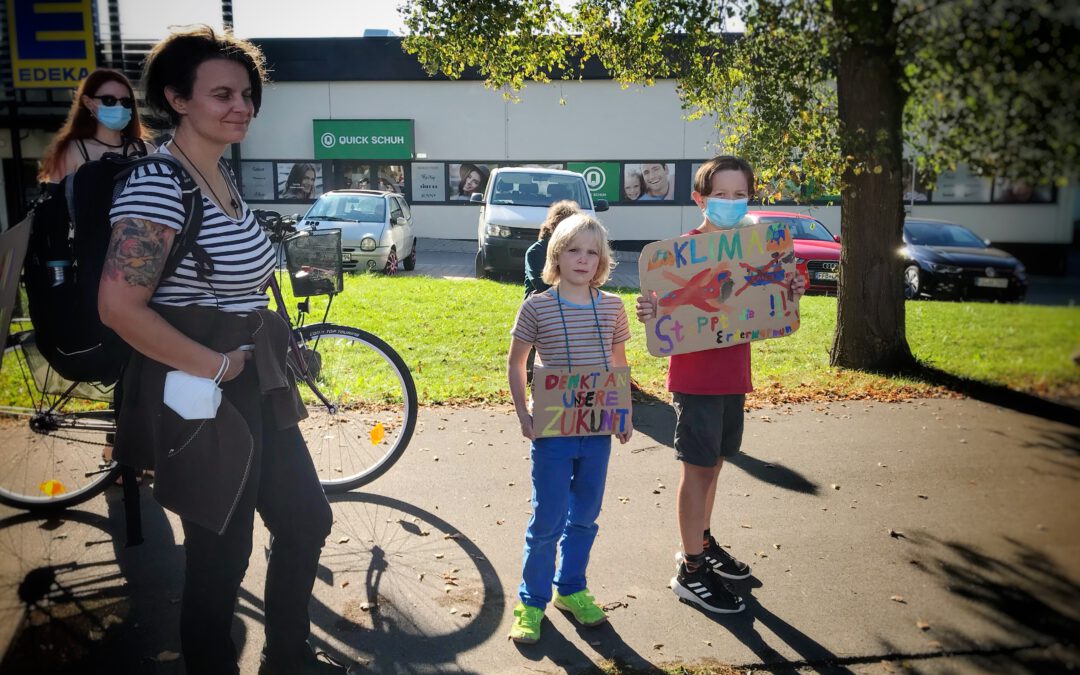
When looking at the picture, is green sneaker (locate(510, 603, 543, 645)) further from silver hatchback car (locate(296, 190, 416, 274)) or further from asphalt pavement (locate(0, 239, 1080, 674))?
silver hatchback car (locate(296, 190, 416, 274))

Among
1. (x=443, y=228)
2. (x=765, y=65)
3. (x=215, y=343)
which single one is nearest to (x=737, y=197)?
(x=765, y=65)

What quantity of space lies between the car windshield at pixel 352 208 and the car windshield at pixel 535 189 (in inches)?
117

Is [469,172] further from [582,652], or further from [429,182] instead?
[582,652]

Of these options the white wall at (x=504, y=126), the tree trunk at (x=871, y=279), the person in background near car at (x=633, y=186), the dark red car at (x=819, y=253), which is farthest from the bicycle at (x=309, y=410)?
the person in background near car at (x=633, y=186)

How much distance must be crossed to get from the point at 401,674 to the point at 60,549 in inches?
79.5

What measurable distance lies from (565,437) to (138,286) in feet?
5.22

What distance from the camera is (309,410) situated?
15.2 ft

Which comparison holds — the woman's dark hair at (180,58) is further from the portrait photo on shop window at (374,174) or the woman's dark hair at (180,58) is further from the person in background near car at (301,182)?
the person in background near car at (301,182)

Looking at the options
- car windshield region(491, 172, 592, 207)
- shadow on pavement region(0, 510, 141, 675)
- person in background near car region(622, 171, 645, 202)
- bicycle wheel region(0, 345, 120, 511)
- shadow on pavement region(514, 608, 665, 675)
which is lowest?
shadow on pavement region(514, 608, 665, 675)

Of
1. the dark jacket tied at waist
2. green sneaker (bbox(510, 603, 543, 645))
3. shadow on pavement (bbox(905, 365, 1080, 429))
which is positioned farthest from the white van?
shadow on pavement (bbox(905, 365, 1080, 429))

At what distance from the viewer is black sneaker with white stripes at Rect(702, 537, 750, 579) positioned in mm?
3518

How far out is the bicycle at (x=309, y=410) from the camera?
412 cm

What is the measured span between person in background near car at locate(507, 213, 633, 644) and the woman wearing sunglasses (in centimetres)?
249

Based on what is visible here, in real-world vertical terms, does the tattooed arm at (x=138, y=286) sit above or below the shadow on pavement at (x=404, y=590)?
above
